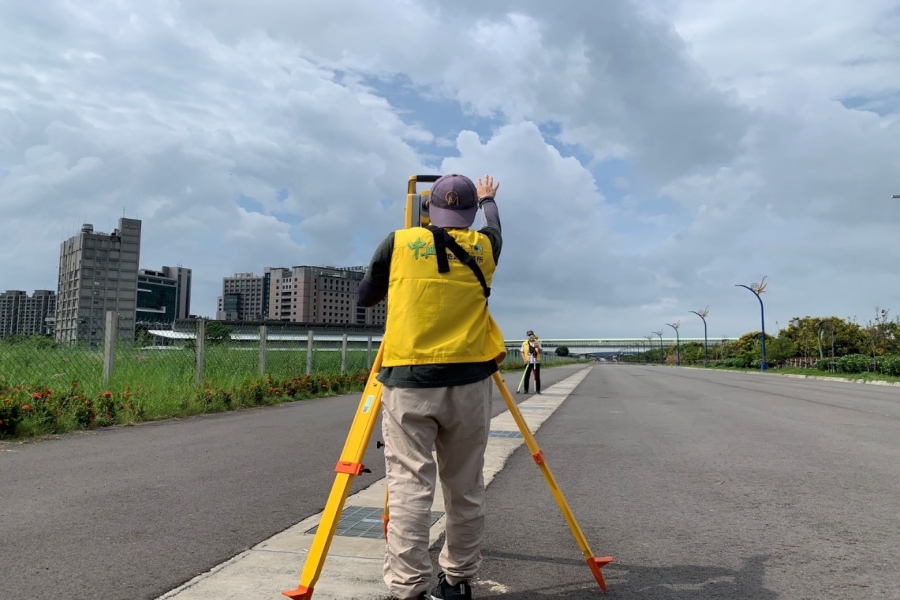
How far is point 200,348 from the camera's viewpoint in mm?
13438

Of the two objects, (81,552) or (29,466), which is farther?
(29,466)

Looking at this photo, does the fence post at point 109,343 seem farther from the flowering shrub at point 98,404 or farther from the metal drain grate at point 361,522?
the metal drain grate at point 361,522

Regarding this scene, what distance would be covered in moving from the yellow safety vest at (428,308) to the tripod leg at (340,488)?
169 mm

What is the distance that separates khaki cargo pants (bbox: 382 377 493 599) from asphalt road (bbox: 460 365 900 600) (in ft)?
1.60

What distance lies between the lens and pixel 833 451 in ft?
25.9

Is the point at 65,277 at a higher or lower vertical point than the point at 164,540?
higher

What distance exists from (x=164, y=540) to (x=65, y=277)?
86.3 ft

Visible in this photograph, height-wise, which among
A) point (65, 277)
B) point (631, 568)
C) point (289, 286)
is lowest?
point (631, 568)

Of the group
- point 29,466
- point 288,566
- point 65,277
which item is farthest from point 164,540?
point 65,277

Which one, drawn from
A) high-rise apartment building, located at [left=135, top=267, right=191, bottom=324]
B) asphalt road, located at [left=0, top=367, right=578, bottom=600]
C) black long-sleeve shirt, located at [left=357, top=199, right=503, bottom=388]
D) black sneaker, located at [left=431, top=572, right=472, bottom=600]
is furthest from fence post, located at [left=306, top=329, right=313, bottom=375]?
high-rise apartment building, located at [left=135, top=267, right=191, bottom=324]

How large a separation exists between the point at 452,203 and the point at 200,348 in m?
11.5

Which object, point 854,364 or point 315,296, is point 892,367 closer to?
point 854,364

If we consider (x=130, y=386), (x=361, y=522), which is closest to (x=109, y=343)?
(x=130, y=386)

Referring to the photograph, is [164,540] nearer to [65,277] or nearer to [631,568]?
[631,568]
